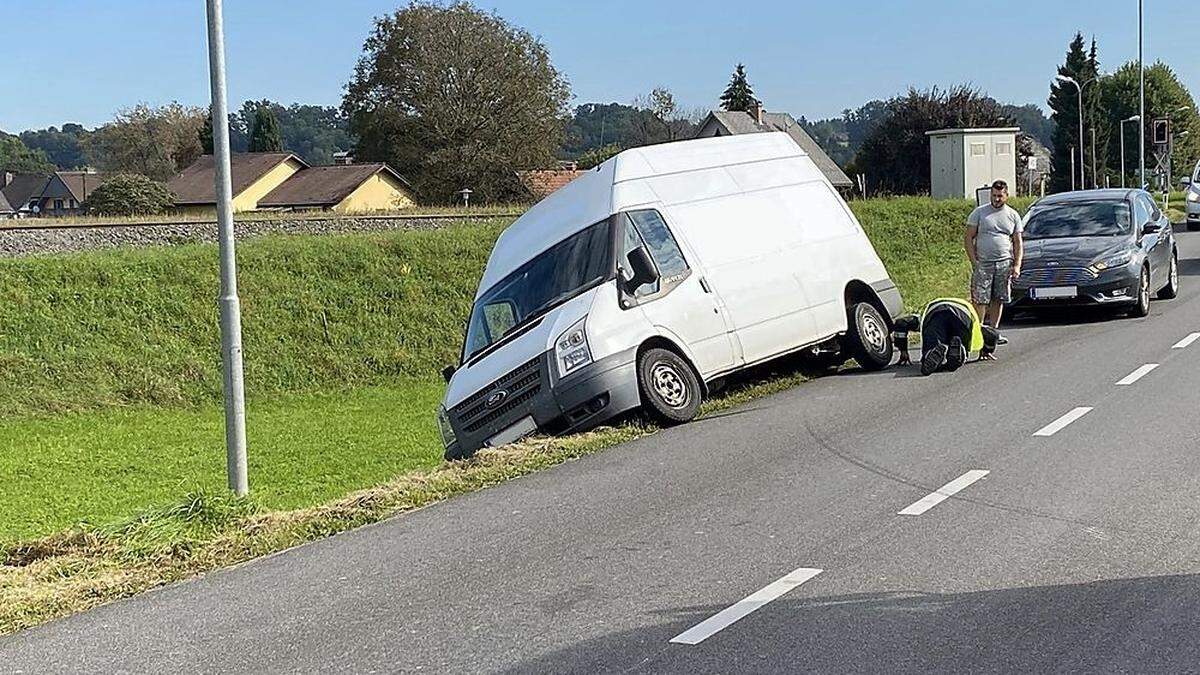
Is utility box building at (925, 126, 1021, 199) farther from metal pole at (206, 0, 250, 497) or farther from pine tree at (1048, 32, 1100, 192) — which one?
metal pole at (206, 0, 250, 497)

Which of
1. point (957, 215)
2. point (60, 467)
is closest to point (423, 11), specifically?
point (957, 215)

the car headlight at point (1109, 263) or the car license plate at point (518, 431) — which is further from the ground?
the car headlight at point (1109, 263)

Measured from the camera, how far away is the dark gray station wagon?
1786 centimetres

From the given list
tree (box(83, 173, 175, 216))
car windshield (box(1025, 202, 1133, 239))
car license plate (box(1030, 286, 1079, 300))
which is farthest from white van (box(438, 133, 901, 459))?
tree (box(83, 173, 175, 216))

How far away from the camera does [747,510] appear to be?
799 cm

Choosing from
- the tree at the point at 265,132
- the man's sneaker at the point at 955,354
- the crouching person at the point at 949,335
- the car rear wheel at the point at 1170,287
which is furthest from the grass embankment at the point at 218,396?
the tree at the point at 265,132

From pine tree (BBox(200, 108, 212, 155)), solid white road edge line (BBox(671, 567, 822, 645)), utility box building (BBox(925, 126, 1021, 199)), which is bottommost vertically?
solid white road edge line (BBox(671, 567, 822, 645))

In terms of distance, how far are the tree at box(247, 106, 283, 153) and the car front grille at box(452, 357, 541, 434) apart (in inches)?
4200

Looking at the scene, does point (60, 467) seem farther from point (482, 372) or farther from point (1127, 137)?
point (1127, 137)

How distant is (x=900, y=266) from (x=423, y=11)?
2049 inches

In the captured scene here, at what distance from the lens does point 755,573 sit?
6543 mm

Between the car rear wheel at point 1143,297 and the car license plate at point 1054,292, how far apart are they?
0.97 meters

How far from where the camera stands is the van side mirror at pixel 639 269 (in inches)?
465

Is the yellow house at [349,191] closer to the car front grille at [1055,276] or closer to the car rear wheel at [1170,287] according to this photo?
the car rear wheel at [1170,287]
